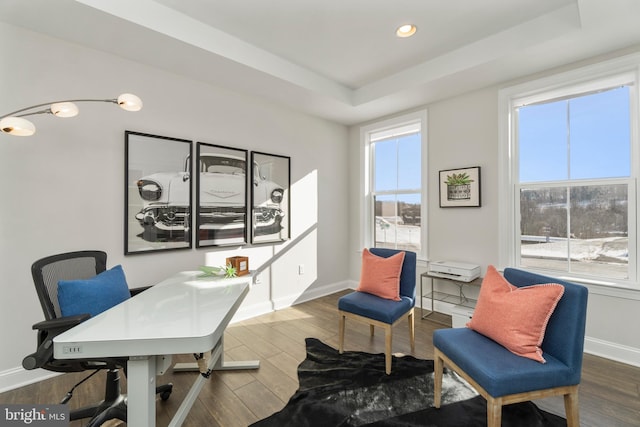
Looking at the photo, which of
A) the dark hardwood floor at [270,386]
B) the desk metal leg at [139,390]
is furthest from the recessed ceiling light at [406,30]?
the desk metal leg at [139,390]

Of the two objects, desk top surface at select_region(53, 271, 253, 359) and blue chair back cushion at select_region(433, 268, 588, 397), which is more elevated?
desk top surface at select_region(53, 271, 253, 359)

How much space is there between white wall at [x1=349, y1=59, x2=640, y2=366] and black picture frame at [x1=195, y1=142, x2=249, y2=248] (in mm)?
2367

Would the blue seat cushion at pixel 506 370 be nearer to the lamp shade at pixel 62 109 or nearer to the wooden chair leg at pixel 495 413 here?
the wooden chair leg at pixel 495 413

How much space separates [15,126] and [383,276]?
2.69 meters

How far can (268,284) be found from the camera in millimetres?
3668

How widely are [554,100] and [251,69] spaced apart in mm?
3016

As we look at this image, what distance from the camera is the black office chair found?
4.80 ft

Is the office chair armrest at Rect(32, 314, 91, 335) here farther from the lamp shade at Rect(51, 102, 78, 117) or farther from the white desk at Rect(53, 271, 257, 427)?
the lamp shade at Rect(51, 102, 78, 117)

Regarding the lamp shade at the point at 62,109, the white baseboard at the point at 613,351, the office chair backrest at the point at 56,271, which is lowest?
the white baseboard at the point at 613,351

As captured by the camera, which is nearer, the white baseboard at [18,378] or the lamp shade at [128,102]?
the lamp shade at [128,102]

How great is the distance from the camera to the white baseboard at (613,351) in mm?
2389

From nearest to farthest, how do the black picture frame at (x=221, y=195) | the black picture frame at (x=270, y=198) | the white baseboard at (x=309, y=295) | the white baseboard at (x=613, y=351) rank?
1. the white baseboard at (x=613, y=351)
2. the black picture frame at (x=221, y=195)
3. the black picture frame at (x=270, y=198)
4. the white baseboard at (x=309, y=295)

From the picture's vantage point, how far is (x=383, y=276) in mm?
2613

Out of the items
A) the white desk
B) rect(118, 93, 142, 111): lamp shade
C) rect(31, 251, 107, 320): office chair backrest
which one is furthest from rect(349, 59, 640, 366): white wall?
rect(31, 251, 107, 320): office chair backrest
